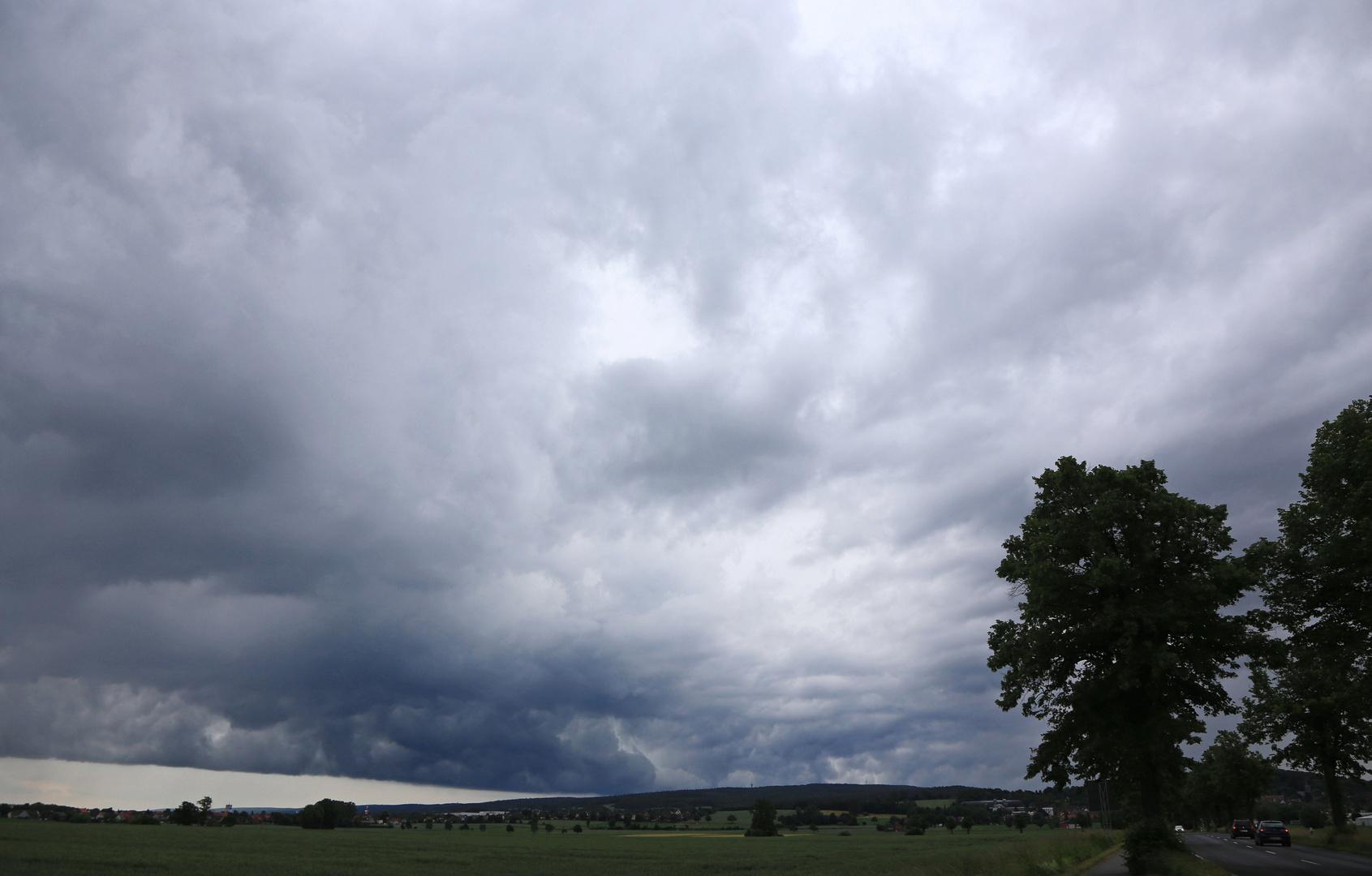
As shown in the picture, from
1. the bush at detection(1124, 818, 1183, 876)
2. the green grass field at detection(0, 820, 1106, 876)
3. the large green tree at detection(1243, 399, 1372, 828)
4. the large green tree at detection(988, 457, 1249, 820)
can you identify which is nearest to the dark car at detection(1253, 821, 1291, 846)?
the green grass field at detection(0, 820, 1106, 876)

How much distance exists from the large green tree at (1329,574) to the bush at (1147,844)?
821cm

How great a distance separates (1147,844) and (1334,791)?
44.9 meters

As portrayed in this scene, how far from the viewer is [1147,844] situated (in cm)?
2744

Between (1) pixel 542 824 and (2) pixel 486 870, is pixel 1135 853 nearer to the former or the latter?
(2) pixel 486 870

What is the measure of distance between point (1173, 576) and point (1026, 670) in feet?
21.9

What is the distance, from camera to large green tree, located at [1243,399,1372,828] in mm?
27719

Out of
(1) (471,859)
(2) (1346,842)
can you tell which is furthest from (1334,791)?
(1) (471,859)

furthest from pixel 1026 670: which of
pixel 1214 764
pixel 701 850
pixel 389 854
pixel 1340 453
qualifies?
pixel 1214 764

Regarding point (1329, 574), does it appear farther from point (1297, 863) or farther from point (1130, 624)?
point (1297, 863)

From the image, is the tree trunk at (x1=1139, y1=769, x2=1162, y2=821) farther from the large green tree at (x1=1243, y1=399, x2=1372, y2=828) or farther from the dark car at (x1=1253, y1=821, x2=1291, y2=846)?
the dark car at (x1=1253, y1=821, x2=1291, y2=846)

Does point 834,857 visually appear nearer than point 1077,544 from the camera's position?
No

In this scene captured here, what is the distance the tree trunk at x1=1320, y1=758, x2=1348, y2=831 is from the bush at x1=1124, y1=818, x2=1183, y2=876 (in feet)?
140

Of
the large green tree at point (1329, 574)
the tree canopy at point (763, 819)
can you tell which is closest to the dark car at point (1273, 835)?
the large green tree at point (1329, 574)

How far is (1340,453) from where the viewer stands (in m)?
29.7
